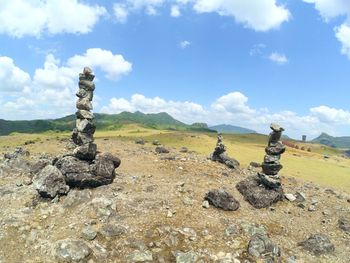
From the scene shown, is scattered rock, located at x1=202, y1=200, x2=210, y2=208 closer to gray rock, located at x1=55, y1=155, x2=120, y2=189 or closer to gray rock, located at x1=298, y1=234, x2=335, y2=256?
gray rock, located at x1=298, y1=234, x2=335, y2=256

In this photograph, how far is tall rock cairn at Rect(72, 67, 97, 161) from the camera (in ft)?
98.1

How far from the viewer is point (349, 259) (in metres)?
23.6

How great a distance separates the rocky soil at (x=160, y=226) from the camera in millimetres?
21609

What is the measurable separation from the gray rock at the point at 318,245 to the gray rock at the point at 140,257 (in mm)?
10141

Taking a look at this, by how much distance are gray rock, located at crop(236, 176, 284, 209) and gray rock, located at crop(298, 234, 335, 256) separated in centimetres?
534

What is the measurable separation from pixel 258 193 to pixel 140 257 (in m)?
12.8

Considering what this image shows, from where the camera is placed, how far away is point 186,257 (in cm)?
2152

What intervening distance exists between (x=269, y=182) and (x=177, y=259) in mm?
12992

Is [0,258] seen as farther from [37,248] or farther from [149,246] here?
[149,246]

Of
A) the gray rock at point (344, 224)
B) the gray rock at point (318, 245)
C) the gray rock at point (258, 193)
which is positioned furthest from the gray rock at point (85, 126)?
the gray rock at point (344, 224)

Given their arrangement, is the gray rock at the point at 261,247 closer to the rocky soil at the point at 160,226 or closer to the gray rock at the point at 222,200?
the rocky soil at the point at 160,226

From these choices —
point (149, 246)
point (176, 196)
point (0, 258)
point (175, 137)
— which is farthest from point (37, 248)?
Answer: point (175, 137)

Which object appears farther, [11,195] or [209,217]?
[11,195]

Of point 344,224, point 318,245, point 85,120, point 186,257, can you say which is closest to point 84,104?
point 85,120
